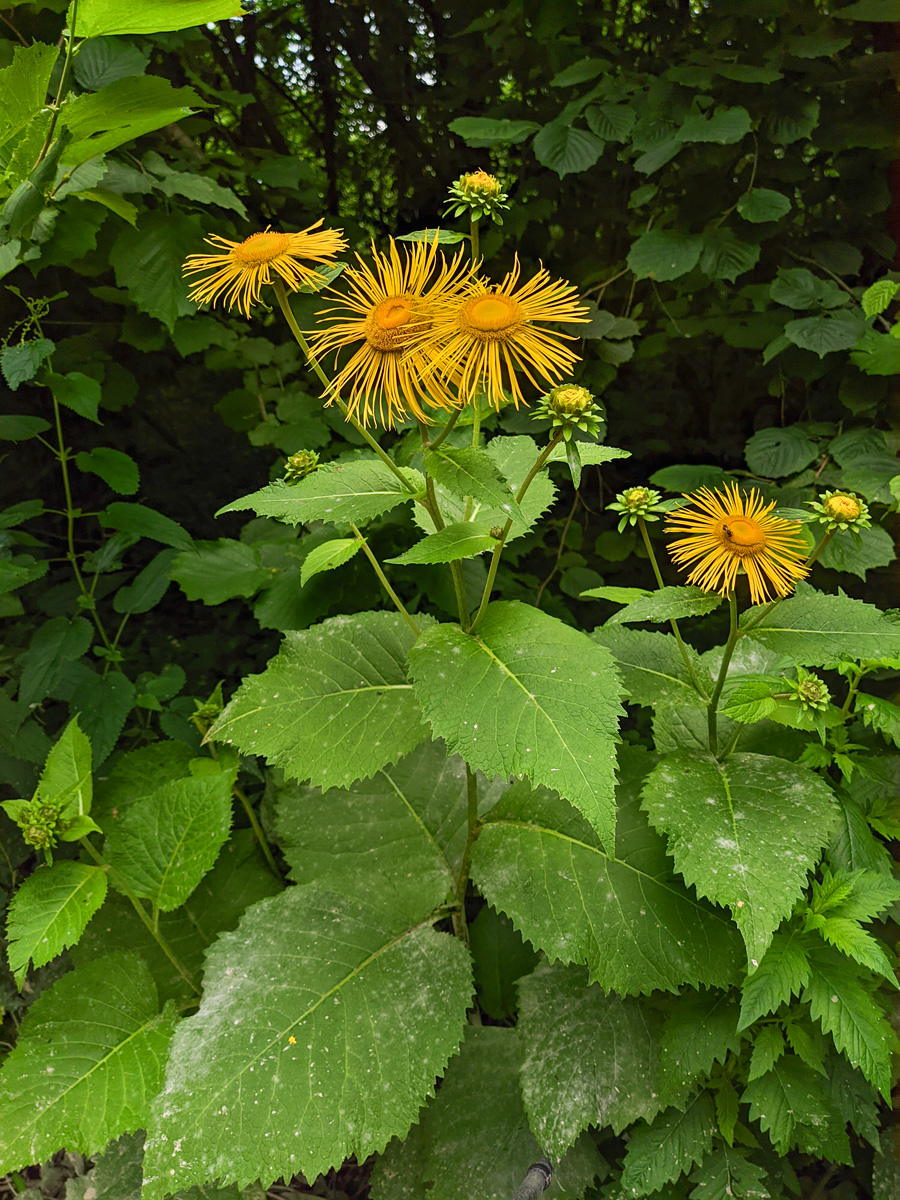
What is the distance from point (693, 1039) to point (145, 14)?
42.3 inches

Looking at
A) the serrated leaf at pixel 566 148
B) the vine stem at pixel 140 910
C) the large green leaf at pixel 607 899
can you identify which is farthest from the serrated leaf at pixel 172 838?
the serrated leaf at pixel 566 148

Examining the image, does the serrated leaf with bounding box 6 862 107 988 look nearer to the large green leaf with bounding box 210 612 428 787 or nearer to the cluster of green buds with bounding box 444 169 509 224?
the large green leaf with bounding box 210 612 428 787

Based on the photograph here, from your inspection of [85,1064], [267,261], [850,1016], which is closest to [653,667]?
[850,1016]

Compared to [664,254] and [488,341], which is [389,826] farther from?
[664,254]

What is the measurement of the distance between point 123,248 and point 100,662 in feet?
2.70

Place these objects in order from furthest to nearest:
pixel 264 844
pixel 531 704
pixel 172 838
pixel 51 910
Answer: pixel 264 844 → pixel 172 838 → pixel 51 910 → pixel 531 704

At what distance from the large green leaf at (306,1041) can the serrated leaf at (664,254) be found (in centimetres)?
114

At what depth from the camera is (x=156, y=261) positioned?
1203 millimetres

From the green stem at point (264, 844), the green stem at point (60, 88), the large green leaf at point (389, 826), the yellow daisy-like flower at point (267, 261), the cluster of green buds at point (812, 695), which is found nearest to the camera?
the green stem at point (60, 88)

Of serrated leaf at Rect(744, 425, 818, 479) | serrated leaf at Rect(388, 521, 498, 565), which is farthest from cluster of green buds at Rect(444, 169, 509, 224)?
serrated leaf at Rect(744, 425, 818, 479)

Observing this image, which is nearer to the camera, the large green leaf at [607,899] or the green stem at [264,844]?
the large green leaf at [607,899]

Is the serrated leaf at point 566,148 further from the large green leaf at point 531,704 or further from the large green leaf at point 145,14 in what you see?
the large green leaf at point 531,704

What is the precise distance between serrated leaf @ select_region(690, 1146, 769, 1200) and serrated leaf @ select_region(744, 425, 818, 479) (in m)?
1.00

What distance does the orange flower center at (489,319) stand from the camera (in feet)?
1.76
